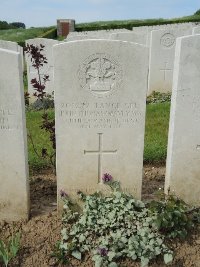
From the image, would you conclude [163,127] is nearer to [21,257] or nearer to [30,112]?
[30,112]

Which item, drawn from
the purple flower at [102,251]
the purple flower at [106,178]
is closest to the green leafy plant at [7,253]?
the purple flower at [102,251]

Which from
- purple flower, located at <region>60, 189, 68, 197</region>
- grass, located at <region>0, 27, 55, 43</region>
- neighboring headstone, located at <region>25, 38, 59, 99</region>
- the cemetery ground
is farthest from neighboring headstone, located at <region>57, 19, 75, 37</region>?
purple flower, located at <region>60, 189, 68, 197</region>

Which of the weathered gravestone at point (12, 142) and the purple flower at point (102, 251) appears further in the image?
the weathered gravestone at point (12, 142)

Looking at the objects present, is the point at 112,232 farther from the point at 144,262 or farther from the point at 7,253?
the point at 7,253

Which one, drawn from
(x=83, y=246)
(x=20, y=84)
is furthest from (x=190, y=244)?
(x=20, y=84)

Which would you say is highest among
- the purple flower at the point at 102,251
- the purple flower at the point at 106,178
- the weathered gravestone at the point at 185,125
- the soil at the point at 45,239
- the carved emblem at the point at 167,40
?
the carved emblem at the point at 167,40

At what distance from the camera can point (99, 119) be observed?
367cm

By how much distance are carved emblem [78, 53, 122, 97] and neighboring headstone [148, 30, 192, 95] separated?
622cm

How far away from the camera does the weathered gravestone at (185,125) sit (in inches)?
142

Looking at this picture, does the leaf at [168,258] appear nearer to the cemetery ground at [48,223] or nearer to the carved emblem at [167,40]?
the cemetery ground at [48,223]

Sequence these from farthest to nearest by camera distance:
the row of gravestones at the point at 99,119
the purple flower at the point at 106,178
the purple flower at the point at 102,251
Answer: the purple flower at the point at 106,178
the row of gravestones at the point at 99,119
the purple flower at the point at 102,251

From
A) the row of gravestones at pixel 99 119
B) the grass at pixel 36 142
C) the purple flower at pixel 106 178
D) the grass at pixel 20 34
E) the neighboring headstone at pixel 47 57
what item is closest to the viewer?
the row of gravestones at pixel 99 119

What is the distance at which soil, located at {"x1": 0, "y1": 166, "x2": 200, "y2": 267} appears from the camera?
10.9 ft

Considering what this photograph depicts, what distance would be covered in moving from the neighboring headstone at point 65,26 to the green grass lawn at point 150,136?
23666 millimetres
